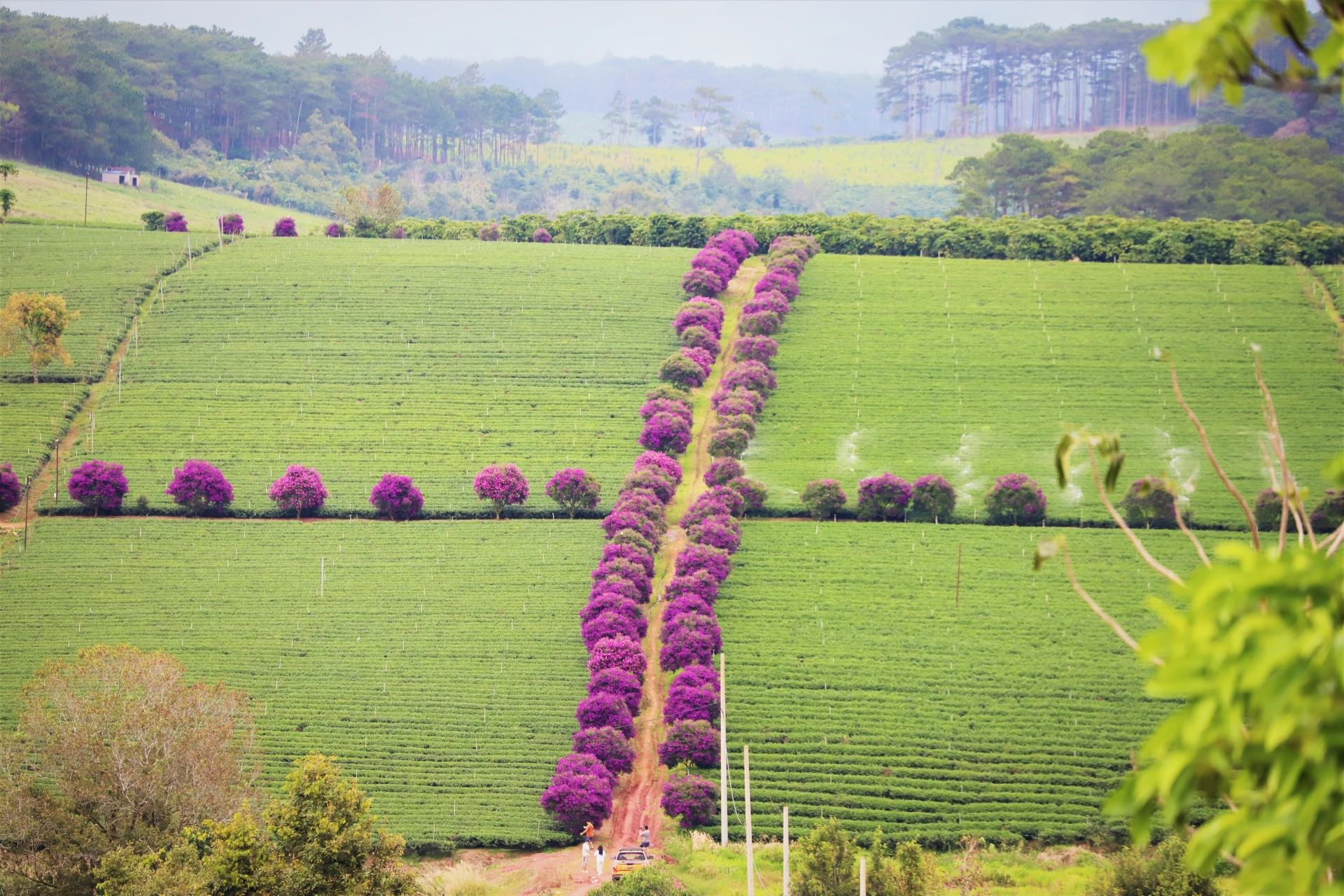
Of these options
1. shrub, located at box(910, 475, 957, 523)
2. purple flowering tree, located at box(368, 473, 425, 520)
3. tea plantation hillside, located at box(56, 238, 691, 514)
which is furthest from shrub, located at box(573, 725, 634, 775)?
shrub, located at box(910, 475, 957, 523)

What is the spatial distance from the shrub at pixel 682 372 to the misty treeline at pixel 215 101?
309 ft

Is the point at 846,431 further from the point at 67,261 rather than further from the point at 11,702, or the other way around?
the point at 67,261

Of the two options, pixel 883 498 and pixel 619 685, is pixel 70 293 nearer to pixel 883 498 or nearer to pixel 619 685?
pixel 619 685

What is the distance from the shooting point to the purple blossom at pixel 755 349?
66.8 meters

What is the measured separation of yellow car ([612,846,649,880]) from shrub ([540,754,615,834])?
1627 millimetres

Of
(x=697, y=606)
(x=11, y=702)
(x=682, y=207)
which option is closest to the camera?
(x=11, y=702)

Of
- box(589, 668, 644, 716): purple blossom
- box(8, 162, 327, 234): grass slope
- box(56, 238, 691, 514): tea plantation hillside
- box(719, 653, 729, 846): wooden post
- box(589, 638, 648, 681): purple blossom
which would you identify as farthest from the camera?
box(8, 162, 327, 234): grass slope

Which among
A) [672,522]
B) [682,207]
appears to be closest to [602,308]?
[672,522]

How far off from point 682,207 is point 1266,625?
168186 mm

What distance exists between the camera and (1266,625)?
5141mm

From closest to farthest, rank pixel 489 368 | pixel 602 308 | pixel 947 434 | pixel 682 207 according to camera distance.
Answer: pixel 947 434 → pixel 489 368 → pixel 602 308 → pixel 682 207

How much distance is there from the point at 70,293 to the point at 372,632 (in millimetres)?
43419

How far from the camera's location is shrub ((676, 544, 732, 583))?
155ft

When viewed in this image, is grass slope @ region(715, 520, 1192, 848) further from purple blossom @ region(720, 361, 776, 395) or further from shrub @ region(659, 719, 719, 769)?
purple blossom @ region(720, 361, 776, 395)
